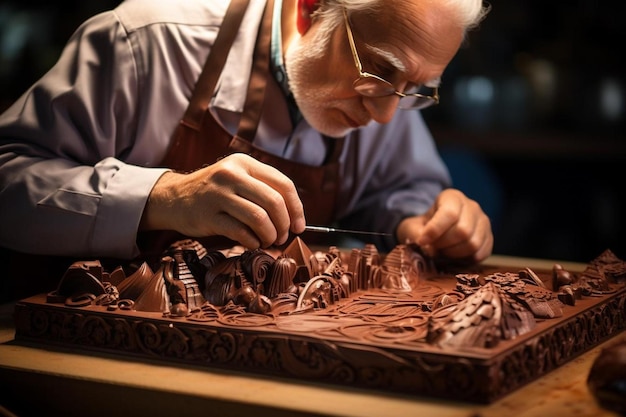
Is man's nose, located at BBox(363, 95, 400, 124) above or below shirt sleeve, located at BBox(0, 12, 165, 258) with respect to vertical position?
above

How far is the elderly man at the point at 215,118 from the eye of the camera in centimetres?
220

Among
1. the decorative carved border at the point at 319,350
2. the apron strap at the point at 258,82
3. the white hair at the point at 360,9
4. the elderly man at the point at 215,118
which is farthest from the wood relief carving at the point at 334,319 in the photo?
the white hair at the point at 360,9

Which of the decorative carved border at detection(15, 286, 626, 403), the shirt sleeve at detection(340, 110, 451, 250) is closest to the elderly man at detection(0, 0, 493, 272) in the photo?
the shirt sleeve at detection(340, 110, 451, 250)

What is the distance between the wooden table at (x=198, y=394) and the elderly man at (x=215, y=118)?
1.37ft

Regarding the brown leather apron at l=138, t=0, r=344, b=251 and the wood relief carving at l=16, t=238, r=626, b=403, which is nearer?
the wood relief carving at l=16, t=238, r=626, b=403

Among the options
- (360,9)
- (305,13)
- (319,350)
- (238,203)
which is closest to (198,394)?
(319,350)

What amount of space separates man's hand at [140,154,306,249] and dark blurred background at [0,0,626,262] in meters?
2.01

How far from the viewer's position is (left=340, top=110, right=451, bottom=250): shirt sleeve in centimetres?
307

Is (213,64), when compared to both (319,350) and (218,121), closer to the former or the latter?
(218,121)

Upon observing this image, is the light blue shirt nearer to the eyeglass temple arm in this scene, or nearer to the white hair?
the white hair

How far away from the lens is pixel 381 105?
244cm

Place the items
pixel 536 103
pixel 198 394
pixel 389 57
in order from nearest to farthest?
pixel 198 394, pixel 389 57, pixel 536 103

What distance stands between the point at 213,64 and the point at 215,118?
0.53 ft

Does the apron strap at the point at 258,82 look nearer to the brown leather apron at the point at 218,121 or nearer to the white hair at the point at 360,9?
the brown leather apron at the point at 218,121
